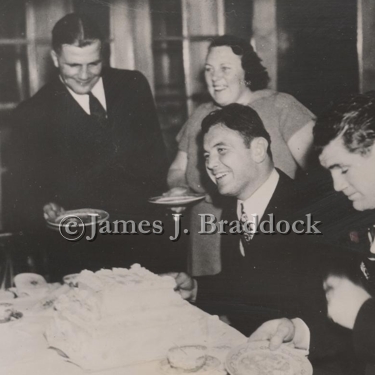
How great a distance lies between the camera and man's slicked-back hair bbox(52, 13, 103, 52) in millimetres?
2535

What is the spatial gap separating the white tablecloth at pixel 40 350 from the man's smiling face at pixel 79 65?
1081mm

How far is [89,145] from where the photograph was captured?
262 centimetres

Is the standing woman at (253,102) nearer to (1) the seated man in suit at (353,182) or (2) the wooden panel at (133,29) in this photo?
(1) the seated man in suit at (353,182)

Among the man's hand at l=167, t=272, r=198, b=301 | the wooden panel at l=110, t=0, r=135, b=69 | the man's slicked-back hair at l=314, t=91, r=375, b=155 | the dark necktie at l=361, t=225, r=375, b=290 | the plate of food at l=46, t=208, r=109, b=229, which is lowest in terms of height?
the man's hand at l=167, t=272, r=198, b=301

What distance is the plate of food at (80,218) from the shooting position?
262 cm

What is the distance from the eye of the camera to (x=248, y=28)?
250 cm

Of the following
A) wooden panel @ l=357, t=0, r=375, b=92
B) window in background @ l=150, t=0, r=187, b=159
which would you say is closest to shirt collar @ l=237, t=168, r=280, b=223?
window in background @ l=150, t=0, r=187, b=159

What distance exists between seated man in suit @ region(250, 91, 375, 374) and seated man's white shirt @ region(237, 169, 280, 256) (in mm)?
238

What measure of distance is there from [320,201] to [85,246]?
110cm

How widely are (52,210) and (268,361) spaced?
1.20m

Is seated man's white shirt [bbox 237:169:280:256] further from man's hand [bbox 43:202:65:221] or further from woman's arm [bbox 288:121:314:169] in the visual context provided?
man's hand [bbox 43:202:65:221]

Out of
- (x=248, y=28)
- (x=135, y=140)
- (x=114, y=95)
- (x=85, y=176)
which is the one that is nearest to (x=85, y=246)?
(x=85, y=176)

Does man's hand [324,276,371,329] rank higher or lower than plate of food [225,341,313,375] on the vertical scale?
higher

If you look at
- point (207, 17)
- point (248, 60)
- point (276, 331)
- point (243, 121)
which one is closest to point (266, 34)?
point (248, 60)
